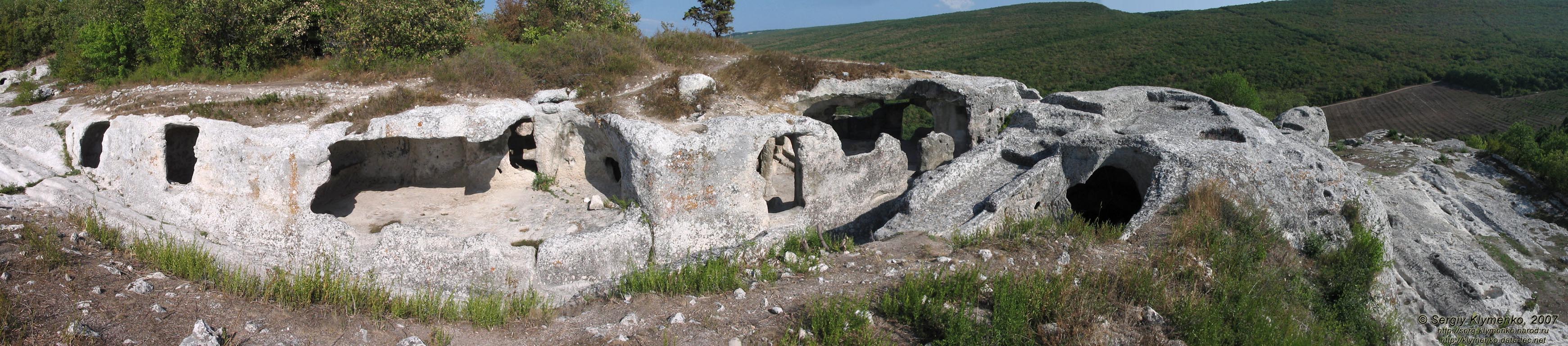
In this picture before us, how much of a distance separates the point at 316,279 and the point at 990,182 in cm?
788

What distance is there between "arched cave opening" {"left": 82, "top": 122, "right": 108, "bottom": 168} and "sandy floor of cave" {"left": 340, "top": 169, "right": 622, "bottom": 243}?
148 inches

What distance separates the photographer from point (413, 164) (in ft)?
39.0

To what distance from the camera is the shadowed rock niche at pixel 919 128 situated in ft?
45.3

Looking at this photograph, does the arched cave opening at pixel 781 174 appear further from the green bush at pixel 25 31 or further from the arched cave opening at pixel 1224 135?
the green bush at pixel 25 31

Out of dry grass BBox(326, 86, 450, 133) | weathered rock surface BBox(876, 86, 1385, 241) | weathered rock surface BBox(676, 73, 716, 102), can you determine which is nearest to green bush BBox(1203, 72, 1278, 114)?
weathered rock surface BBox(876, 86, 1385, 241)

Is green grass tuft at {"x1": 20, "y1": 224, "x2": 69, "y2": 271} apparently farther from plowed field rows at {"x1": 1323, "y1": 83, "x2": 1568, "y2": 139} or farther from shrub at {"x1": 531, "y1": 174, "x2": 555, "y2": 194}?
plowed field rows at {"x1": 1323, "y1": 83, "x2": 1568, "y2": 139}

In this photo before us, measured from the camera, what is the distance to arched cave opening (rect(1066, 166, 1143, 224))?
440 inches

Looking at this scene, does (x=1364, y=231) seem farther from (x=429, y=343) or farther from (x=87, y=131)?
(x=87, y=131)

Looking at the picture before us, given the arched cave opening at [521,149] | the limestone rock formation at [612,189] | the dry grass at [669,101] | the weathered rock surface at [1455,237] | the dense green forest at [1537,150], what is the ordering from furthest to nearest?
the dry grass at [669,101]
the dense green forest at [1537,150]
the arched cave opening at [521,149]
the limestone rock formation at [612,189]
the weathered rock surface at [1455,237]

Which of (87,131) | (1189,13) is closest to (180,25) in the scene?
(87,131)

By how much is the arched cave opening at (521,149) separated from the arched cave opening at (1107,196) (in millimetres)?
8739

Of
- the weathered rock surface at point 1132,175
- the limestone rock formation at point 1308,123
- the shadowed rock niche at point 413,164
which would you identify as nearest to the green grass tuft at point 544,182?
the shadowed rock niche at point 413,164

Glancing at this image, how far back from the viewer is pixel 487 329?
593 cm

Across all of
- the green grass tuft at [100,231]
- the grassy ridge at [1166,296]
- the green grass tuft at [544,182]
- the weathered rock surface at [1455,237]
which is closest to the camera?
the grassy ridge at [1166,296]
